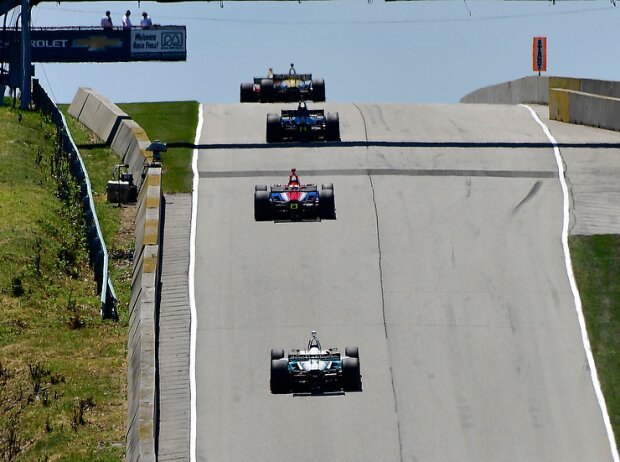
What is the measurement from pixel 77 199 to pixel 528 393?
15456 mm

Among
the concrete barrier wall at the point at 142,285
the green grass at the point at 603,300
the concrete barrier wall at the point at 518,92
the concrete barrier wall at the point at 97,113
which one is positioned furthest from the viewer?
the concrete barrier wall at the point at 518,92

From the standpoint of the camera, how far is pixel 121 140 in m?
44.8

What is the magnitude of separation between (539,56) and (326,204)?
79.9 ft

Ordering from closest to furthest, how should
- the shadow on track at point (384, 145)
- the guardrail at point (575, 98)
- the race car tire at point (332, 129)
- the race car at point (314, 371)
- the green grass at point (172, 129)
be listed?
1. the race car at point (314, 371)
2. the green grass at point (172, 129)
3. the shadow on track at point (384, 145)
4. the race car tire at point (332, 129)
5. the guardrail at point (575, 98)

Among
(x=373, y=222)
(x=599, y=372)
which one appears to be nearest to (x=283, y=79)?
(x=373, y=222)

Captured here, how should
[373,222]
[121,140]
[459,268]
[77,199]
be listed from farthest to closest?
[121,140], [77,199], [373,222], [459,268]

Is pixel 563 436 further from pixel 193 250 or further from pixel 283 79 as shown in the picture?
pixel 283 79

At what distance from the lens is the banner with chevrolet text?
178 ft

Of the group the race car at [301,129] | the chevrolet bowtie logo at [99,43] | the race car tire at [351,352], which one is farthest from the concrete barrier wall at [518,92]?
the race car tire at [351,352]

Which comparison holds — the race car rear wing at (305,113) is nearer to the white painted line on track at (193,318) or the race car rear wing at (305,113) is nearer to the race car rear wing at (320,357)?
the white painted line on track at (193,318)

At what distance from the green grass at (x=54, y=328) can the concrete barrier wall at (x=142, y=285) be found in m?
0.50

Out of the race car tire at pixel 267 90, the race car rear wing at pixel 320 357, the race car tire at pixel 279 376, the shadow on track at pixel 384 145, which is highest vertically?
the race car tire at pixel 267 90

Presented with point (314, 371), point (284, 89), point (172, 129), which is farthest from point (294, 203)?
point (284, 89)

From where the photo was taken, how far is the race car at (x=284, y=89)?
50.4 metres
